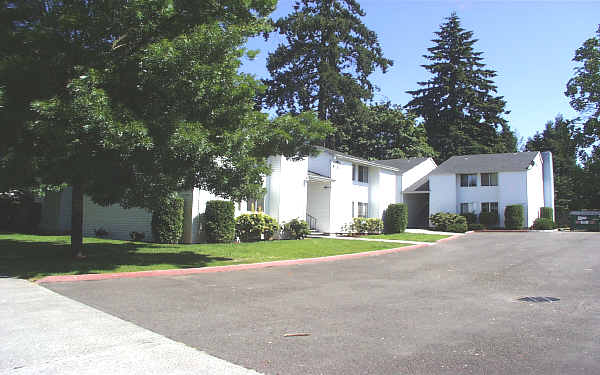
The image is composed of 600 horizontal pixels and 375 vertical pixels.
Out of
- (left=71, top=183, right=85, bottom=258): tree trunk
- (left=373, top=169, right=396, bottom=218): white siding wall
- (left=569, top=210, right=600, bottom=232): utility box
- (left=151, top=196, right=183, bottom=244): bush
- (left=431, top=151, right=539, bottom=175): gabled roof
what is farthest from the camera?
(left=431, top=151, right=539, bottom=175): gabled roof

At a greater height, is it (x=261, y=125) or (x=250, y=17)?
(x=250, y=17)

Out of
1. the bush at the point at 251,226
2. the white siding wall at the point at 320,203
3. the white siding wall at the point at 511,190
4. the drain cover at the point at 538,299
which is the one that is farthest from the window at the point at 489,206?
the drain cover at the point at 538,299

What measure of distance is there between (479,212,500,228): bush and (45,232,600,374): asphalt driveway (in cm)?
2433

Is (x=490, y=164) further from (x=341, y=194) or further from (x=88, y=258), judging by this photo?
(x=88, y=258)

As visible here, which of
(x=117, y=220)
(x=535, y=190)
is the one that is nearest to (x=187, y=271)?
(x=117, y=220)

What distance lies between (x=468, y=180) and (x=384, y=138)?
15.8m

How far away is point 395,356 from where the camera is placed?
478cm

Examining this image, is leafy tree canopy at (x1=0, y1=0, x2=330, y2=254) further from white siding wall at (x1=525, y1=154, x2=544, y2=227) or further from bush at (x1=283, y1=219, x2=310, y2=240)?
white siding wall at (x1=525, y1=154, x2=544, y2=227)

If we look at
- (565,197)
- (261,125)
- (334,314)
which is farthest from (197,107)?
(565,197)

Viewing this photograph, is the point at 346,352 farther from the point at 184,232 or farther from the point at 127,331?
the point at 184,232

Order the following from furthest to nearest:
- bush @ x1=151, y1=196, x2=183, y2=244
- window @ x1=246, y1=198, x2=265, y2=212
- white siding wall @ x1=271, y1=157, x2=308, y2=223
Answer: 1. white siding wall @ x1=271, y1=157, x2=308, y2=223
2. window @ x1=246, y1=198, x2=265, y2=212
3. bush @ x1=151, y1=196, x2=183, y2=244

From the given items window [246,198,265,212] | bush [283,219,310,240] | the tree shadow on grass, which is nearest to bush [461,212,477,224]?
bush [283,219,310,240]

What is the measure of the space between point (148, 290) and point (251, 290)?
212 centimetres

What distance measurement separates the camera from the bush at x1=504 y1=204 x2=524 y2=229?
112 ft
